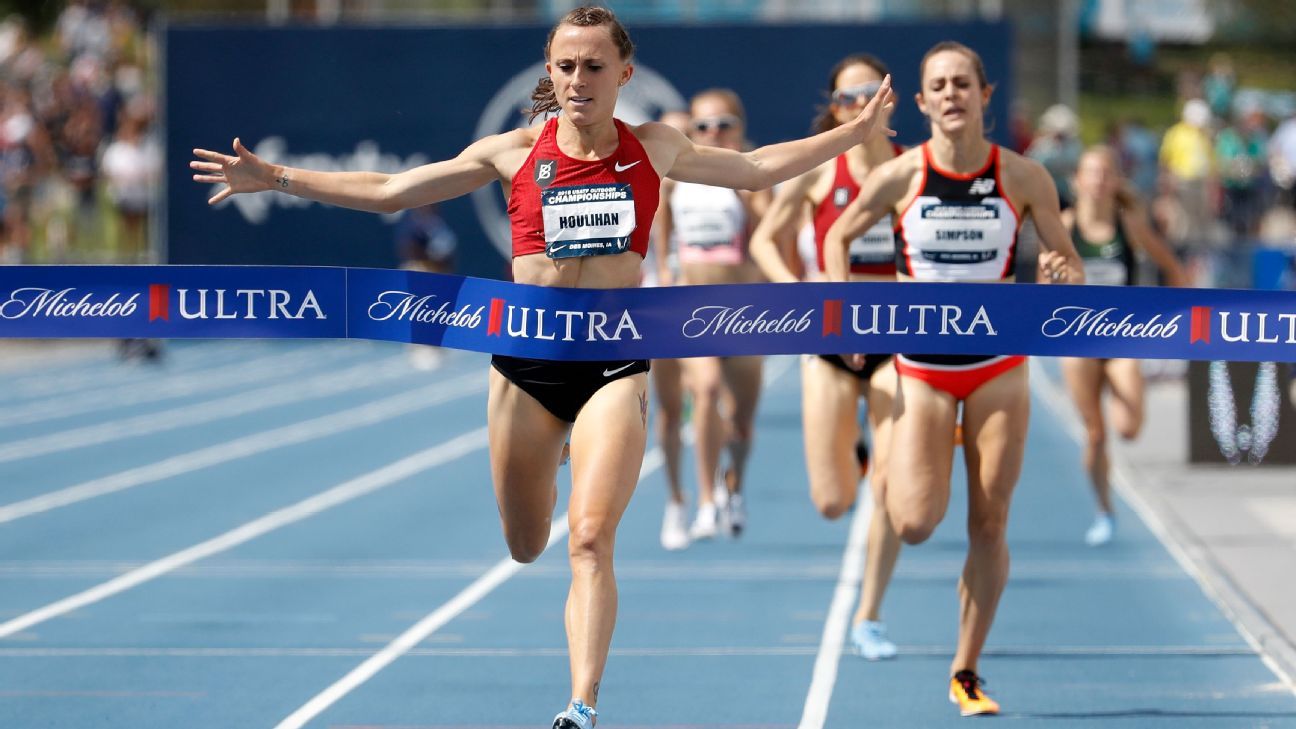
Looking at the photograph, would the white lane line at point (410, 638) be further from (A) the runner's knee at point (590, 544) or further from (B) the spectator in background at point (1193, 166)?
(B) the spectator in background at point (1193, 166)

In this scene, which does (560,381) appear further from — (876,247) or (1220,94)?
(1220,94)

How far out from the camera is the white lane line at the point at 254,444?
14.3 m

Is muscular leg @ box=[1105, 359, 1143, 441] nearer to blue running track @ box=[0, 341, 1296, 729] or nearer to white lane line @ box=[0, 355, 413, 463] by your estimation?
blue running track @ box=[0, 341, 1296, 729]

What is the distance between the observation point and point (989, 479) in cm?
737

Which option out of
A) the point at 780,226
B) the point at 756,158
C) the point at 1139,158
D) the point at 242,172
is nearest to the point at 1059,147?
the point at 1139,158

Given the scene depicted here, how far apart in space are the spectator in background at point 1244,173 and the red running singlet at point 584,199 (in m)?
21.0

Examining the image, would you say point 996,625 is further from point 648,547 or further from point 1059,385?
point 1059,385

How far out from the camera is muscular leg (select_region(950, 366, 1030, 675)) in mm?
7365

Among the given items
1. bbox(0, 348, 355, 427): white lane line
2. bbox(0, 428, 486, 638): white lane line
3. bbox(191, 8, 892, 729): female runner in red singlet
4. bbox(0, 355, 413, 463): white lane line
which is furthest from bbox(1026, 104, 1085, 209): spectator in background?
bbox(191, 8, 892, 729): female runner in red singlet

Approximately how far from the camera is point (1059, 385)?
23.4 meters

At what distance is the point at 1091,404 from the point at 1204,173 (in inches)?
633

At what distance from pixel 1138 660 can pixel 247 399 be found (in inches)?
580

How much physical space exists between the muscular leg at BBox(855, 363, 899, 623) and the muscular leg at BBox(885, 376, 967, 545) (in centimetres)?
90

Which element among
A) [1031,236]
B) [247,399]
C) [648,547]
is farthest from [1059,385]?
[648,547]
